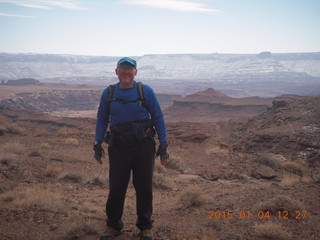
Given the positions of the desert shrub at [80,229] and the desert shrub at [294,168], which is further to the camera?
the desert shrub at [294,168]

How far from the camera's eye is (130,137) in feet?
12.6

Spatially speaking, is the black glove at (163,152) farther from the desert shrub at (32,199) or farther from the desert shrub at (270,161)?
the desert shrub at (270,161)

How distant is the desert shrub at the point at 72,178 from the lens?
25.2 ft

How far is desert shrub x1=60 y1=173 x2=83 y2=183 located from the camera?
7678 millimetres

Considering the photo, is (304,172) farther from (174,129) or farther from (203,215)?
(174,129)

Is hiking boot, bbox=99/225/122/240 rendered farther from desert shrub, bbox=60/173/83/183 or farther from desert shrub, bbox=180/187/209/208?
desert shrub, bbox=60/173/83/183

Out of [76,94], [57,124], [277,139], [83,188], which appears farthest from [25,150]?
[76,94]

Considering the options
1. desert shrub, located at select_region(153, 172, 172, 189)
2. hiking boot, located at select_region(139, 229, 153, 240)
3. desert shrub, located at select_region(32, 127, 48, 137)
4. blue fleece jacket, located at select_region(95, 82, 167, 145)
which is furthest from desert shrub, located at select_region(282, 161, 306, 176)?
desert shrub, located at select_region(32, 127, 48, 137)

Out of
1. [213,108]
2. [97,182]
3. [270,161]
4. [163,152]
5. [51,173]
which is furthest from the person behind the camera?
[213,108]

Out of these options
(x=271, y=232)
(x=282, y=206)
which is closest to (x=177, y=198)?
(x=282, y=206)

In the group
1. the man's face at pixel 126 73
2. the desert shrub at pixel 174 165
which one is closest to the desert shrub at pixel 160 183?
the desert shrub at pixel 174 165

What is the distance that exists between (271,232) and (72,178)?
4851 millimetres

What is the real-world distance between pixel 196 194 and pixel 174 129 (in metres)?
23.2

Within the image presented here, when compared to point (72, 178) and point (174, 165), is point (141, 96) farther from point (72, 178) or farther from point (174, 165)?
point (174, 165)
